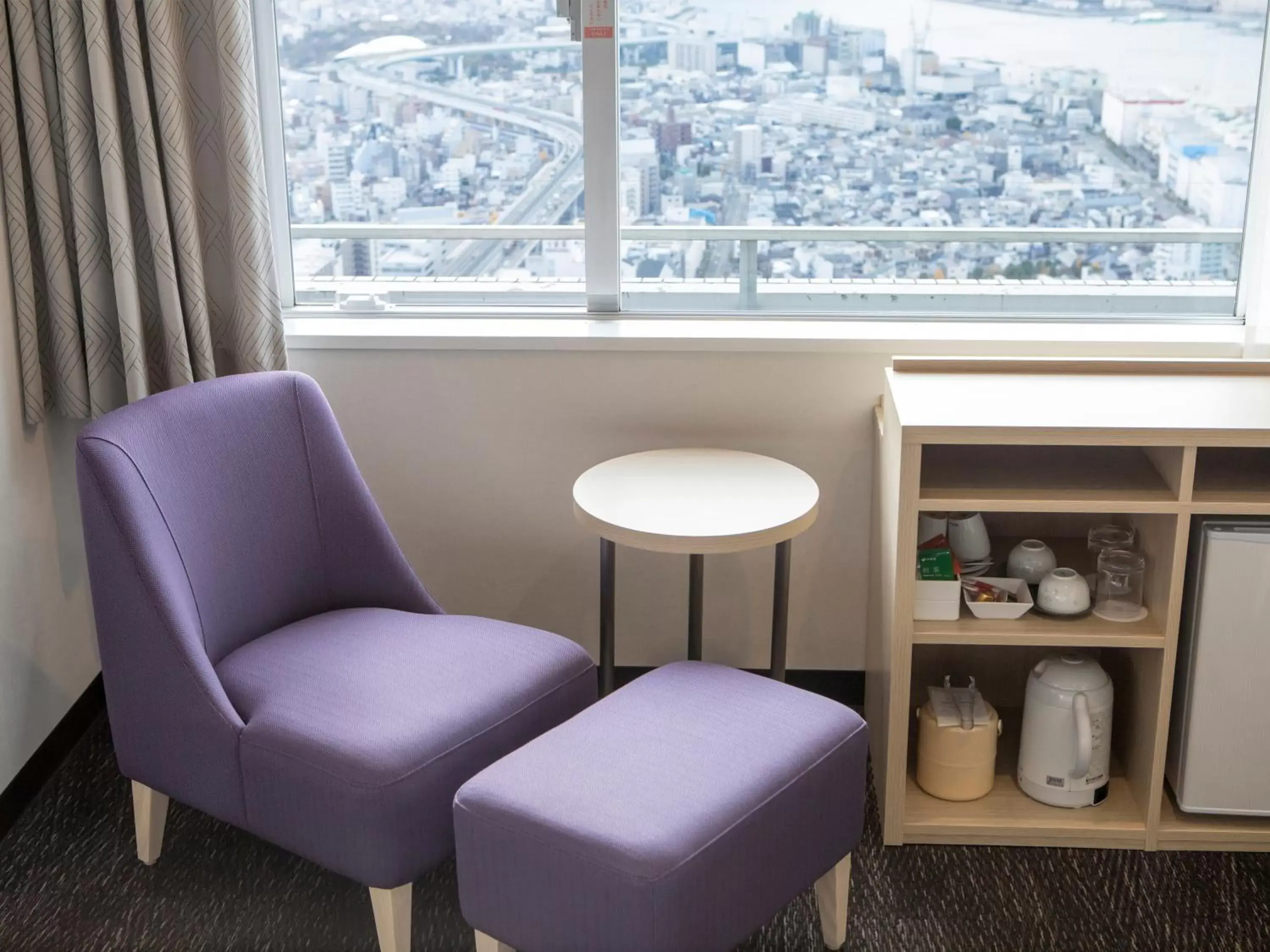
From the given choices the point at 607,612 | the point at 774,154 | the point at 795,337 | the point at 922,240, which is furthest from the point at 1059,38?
the point at 607,612

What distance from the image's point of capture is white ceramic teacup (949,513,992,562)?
2.34 m

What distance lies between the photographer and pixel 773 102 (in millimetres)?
2623

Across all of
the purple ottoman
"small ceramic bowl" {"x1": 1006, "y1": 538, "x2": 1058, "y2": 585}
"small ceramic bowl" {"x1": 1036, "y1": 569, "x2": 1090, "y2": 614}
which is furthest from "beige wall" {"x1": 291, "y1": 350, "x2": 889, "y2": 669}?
the purple ottoman

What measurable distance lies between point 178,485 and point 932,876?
139 centimetres

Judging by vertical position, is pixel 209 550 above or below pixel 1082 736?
above

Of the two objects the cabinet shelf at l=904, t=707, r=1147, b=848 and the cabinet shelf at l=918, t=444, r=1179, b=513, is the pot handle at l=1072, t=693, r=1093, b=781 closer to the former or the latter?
the cabinet shelf at l=904, t=707, r=1147, b=848

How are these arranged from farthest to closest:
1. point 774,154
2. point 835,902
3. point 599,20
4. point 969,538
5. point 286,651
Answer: point 774,154 → point 599,20 → point 969,538 → point 286,651 → point 835,902

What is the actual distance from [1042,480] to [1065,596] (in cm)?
20

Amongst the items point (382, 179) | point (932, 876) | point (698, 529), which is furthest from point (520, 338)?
point (932, 876)

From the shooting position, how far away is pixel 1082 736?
2.21 meters

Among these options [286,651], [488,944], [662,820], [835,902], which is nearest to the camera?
[662,820]

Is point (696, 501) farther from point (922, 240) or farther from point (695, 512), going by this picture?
point (922, 240)

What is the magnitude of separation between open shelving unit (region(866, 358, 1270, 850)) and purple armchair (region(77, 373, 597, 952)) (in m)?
0.59

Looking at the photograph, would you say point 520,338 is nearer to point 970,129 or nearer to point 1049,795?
point 970,129
